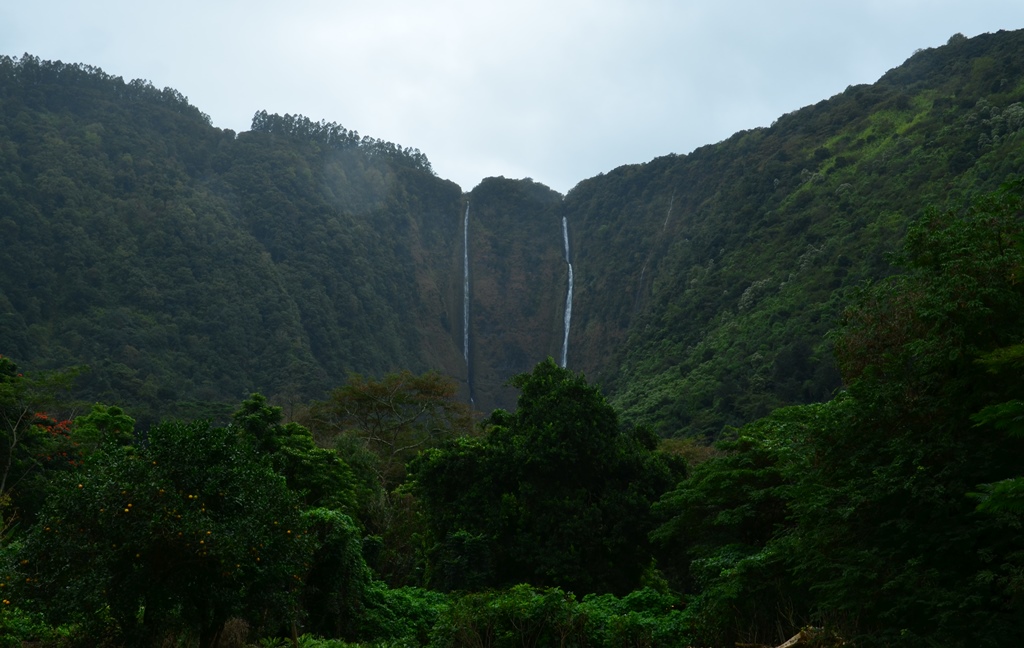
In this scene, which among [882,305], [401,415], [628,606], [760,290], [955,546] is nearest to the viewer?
[955,546]

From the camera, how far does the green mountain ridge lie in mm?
48688

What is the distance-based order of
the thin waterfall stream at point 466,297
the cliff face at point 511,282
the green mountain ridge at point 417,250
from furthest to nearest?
1. the cliff face at point 511,282
2. the thin waterfall stream at point 466,297
3. the green mountain ridge at point 417,250

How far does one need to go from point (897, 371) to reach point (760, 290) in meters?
46.9

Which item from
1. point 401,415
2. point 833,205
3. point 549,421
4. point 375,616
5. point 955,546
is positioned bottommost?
point 375,616

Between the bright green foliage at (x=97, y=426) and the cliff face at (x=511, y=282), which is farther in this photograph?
the cliff face at (x=511, y=282)

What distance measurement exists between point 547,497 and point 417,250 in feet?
281

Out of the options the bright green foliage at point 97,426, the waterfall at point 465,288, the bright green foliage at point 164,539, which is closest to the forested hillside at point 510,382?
the bright green foliage at point 164,539

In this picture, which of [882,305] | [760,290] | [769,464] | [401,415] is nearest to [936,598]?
[882,305]

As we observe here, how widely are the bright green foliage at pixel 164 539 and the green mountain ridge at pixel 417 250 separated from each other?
34.7 metres

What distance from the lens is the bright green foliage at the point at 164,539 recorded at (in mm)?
8594

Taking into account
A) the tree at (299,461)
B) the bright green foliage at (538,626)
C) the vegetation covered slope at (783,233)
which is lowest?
the bright green foliage at (538,626)

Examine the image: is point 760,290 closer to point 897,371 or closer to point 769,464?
point 769,464

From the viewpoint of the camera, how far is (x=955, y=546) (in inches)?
336

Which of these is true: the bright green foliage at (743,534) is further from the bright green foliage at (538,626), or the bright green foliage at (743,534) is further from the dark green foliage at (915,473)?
the bright green foliage at (538,626)
